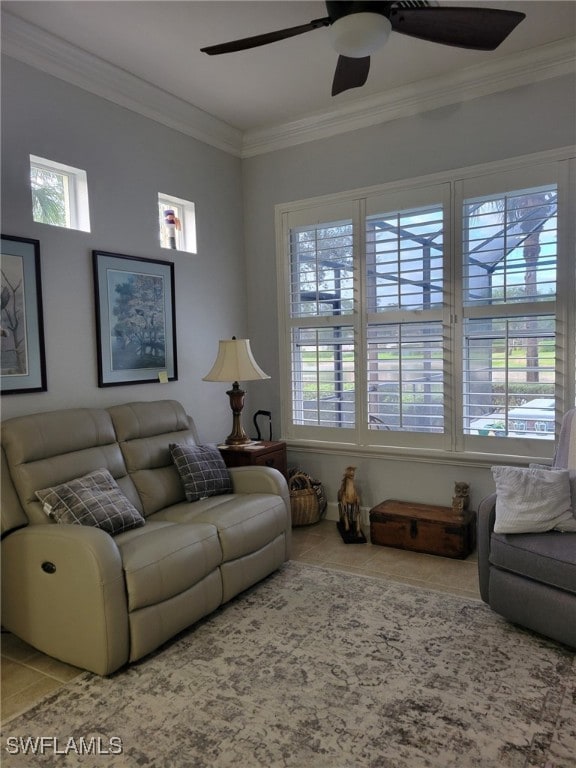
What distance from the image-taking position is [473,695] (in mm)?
2084

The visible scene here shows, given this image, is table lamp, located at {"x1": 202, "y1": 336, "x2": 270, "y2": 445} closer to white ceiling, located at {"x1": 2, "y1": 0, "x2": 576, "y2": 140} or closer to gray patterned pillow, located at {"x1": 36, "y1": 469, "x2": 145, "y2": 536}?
gray patterned pillow, located at {"x1": 36, "y1": 469, "x2": 145, "y2": 536}

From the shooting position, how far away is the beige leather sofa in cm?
226

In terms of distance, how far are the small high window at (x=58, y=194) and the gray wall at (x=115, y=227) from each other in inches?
1.9

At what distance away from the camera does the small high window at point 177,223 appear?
3912mm

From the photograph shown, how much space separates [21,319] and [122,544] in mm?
1350

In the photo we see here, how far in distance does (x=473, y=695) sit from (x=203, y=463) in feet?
6.24

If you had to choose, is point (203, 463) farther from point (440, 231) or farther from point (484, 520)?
point (440, 231)

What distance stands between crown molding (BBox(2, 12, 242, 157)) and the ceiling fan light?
1.66 m

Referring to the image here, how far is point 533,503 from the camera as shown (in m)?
2.53

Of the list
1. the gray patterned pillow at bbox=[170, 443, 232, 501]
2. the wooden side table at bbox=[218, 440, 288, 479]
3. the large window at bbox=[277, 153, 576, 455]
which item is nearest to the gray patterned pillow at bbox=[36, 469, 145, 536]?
the gray patterned pillow at bbox=[170, 443, 232, 501]

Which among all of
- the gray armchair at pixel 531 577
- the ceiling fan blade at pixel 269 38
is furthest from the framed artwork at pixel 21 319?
the gray armchair at pixel 531 577

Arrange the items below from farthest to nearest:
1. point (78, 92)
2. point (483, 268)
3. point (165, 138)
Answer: point (165, 138)
point (483, 268)
point (78, 92)

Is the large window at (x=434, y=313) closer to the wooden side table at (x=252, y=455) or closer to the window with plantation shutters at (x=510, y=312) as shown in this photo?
the window with plantation shutters at (x=510, y=312)

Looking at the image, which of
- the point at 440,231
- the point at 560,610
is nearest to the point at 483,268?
the point at 440,231
